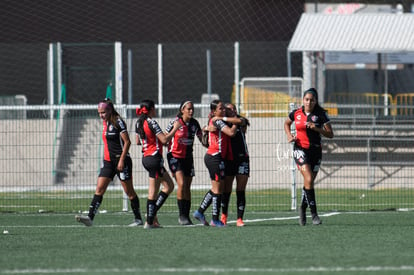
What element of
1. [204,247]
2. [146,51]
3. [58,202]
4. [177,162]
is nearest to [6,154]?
[58,202]

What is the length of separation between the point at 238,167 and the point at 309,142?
112cm

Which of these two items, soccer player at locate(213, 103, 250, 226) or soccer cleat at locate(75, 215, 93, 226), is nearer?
soccer cleat at locate(75, 215, 93, 226)

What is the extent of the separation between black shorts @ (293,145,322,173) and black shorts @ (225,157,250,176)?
2.49 ft

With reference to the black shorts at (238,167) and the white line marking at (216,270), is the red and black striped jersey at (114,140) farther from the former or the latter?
the white line marking at (216,270)

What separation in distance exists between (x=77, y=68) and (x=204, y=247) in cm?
1997

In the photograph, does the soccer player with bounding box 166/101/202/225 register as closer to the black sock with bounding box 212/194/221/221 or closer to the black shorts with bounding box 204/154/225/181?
the black shorts with bounding box 204/154/225/181

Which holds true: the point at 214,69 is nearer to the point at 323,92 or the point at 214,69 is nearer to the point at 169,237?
the point at 323,92

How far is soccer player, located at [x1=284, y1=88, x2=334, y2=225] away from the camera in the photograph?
46.3 ft

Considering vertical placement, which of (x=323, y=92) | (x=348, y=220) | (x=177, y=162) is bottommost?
(x=348, y=220)

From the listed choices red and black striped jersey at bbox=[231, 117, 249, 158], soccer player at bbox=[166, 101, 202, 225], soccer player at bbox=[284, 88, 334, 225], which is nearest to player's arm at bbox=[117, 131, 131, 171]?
soccer player at bbox=[166, 101, 202, 225]

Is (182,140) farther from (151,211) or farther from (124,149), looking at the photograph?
(151,211)

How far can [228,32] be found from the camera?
3200cm

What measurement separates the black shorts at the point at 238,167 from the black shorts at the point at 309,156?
2.49 ft

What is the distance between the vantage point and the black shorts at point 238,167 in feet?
47.2
